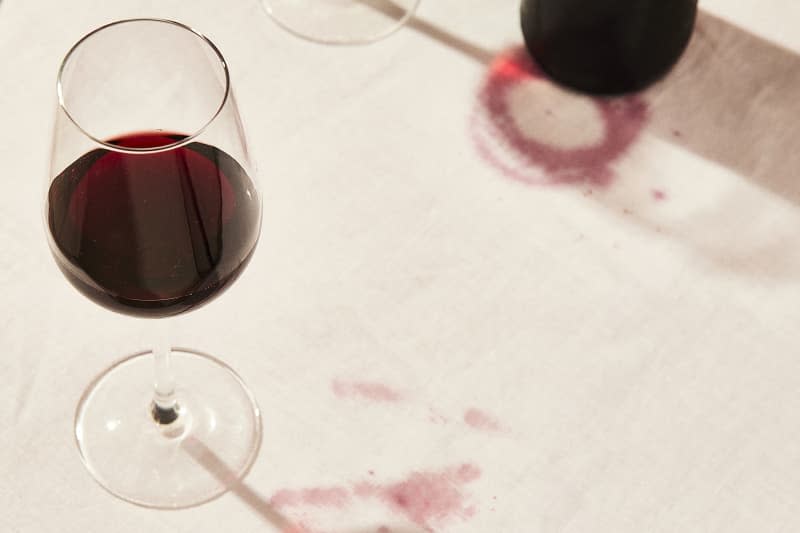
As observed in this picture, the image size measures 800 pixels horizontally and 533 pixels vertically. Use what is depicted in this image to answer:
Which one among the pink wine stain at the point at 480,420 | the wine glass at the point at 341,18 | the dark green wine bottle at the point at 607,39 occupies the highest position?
the dark green wine bottle at the point at 607,39

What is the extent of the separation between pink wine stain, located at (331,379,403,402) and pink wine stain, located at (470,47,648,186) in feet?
0.54

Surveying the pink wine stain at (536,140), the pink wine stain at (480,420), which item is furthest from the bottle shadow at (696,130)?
the pink wine stain at (480,420)

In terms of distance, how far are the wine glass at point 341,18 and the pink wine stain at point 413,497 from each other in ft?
0.99

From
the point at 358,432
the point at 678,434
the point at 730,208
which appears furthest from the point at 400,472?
the point at 730,208

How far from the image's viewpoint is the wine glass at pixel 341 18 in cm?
77

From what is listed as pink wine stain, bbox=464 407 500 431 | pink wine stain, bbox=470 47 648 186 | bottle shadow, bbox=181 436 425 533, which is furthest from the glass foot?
pink wine stain, bbox=470 47 648 186

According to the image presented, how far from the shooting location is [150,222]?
1.64 ft

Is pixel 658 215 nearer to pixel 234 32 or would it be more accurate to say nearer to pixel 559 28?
pixel 559 28

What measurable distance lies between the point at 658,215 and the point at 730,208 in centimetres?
5

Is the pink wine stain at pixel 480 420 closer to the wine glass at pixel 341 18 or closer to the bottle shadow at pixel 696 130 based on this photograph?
the bottle shadow at pixel 696 130

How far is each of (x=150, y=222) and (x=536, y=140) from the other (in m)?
0.32

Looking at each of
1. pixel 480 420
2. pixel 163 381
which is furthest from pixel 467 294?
pixel 163 381

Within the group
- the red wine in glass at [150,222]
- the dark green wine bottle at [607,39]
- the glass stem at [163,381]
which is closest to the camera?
the red wine in glass at [150,222]

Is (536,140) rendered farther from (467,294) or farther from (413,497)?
(413,497)
